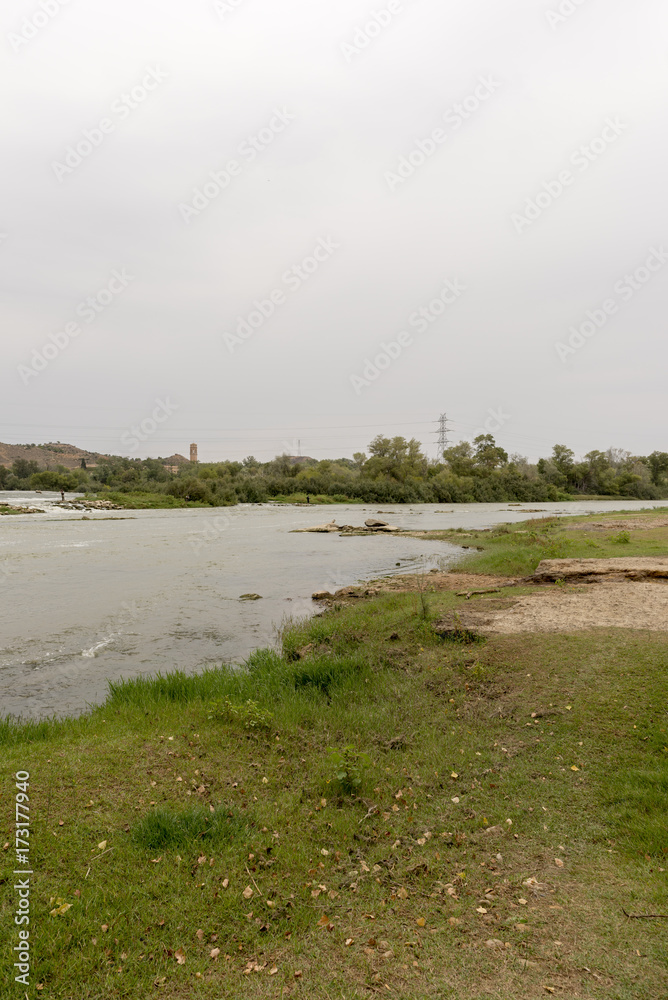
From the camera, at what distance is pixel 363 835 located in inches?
215

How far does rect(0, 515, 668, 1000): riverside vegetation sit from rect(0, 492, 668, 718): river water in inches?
106

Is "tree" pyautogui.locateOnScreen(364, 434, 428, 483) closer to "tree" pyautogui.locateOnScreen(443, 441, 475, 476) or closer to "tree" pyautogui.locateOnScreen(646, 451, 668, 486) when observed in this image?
"tree" pyautogui.locateOnScreen(443, 441, 475, 476)

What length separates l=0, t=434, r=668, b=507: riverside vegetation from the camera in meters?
97.3

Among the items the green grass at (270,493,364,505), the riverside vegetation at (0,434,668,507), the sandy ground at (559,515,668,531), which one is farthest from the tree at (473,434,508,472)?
the sandy ground at (559,515,668,531)

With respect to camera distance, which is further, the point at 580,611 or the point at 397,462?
the point at 397,462

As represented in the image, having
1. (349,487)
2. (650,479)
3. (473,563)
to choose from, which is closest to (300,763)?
(473,563)

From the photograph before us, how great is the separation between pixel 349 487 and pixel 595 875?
4181 inches

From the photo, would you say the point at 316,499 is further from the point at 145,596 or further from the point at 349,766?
the point at 349,766

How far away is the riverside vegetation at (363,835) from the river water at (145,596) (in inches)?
106

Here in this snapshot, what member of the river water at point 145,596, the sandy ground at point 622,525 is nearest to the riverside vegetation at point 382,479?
the river water at point 145,596

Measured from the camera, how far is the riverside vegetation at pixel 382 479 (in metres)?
97.3

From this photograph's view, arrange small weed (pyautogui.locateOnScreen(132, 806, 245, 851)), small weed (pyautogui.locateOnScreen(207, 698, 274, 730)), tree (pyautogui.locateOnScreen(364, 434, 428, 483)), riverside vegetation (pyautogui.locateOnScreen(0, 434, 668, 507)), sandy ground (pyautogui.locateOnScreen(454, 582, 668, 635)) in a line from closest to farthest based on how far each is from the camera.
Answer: small weed (pyautogui.locateOnScreen(132, 806, 245, 851)) < small weed (pyautogui.locateOnScreen(207, 698, 274, 730)) < sandy ground (pyautogui.locateOnScreen(454, 582, 668, 635)) < riverside vegetation (pyautogui.locateOnScreen(0, 434, 668, 507)) < tree (pyautogui.locateOnScreen(364, 434, 428, 483))

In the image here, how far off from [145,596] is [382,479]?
102 meters

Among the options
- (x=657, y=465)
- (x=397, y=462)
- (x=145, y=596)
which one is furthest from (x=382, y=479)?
(x=145, y=596)
